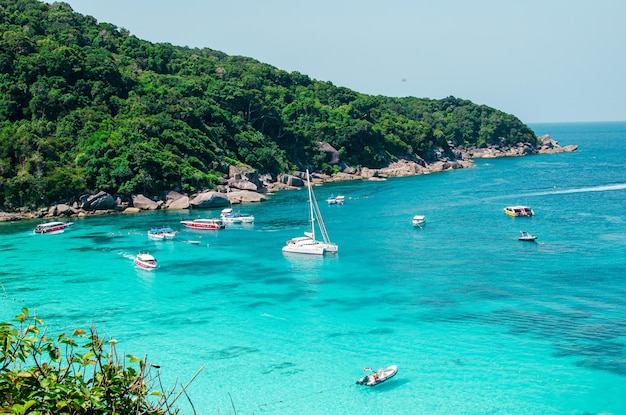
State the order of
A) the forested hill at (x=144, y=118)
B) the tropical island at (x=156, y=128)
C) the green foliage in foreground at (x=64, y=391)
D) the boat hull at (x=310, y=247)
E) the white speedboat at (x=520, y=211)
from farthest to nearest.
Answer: the forested hill at (x=144, y=118), the tropical island at (x=156, y=128), the white speedboat at (x=520, y=211), the boat hull at (x=310, y=247), the green foliage in foreground at (x=64, y=391)

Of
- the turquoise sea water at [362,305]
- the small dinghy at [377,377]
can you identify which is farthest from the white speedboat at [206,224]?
the small dinghy at [377,377]

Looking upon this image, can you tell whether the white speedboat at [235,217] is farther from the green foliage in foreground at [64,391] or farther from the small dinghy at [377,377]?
the green foliage in foreground at [64,391]

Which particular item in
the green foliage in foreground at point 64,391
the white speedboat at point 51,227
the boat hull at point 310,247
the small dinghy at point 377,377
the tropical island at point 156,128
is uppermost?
the tropical island at point 156,128

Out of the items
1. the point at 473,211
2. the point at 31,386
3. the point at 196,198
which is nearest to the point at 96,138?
the point at 196,198

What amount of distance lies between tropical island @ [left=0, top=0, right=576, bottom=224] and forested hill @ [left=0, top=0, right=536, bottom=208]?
0.25 meters

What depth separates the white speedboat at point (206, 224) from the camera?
75750 mm

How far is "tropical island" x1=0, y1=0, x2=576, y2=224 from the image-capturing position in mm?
88125

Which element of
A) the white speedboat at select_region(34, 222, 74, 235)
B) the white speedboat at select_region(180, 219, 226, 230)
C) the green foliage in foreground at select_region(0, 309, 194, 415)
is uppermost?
the green foliage in foreground at select_region(0, 309, 194, 415)

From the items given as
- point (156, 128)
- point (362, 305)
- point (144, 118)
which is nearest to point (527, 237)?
point (362, 305)

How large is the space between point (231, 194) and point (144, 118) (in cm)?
2107

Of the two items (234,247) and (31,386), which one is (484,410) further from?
(234,247)

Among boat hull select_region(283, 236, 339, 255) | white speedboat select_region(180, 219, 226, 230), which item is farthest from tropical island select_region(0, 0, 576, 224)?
boat hull select_region(283, 236, 339, 255)

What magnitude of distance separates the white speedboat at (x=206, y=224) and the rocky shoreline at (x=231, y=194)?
1335 centimetres

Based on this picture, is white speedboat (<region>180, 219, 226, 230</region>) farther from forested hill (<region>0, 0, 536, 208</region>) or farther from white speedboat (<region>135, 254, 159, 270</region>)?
white speedboat (<region>135, 254, 159, 270</region>)
